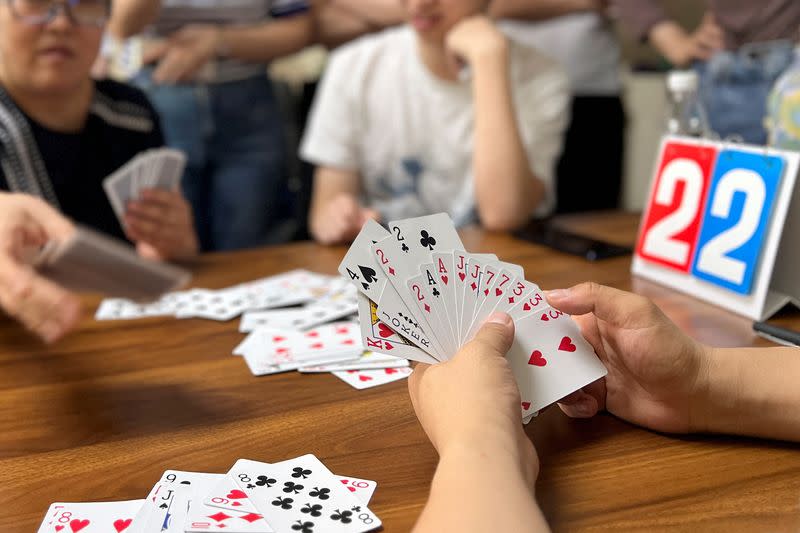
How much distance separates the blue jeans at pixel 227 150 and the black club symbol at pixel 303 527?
1.97 m

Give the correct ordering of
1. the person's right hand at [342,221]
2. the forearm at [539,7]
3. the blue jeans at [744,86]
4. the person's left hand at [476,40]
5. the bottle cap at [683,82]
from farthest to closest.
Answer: the forearm at [539,7], the blue jeans at [744,86], the person's left hand at [476,40], the person's right hand at [342,221], the bottle cap at [683,82]

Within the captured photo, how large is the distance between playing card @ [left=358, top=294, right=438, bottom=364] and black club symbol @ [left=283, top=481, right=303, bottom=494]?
0.16m

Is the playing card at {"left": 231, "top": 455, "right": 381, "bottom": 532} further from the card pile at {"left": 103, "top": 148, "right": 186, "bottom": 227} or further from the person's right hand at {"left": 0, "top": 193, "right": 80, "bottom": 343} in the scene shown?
the card pile at {"left": 103, "top": 148, "right": 186, "bottom": 227}

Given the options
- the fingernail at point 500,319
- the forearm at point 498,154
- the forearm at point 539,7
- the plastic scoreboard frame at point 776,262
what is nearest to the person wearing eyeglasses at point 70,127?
the forearm at point 498,154

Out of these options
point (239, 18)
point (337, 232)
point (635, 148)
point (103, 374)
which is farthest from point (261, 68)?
point (635, 148)

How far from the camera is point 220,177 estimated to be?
248cm

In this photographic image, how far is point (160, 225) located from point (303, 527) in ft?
3.79

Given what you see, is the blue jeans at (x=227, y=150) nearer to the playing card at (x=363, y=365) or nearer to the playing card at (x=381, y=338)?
the playing card at (x=363, y=365)

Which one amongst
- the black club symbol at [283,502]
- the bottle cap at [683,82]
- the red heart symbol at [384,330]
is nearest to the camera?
the black club symbol at [283,502]

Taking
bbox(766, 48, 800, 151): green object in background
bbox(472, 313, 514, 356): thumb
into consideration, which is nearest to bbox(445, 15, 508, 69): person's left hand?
bbox(766, 48, 800, 151): green object in background

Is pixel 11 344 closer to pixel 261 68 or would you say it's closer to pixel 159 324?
pixel 159 324

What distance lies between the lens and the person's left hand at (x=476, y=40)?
186 cm

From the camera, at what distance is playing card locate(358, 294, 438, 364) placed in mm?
757

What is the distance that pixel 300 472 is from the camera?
0.73m
